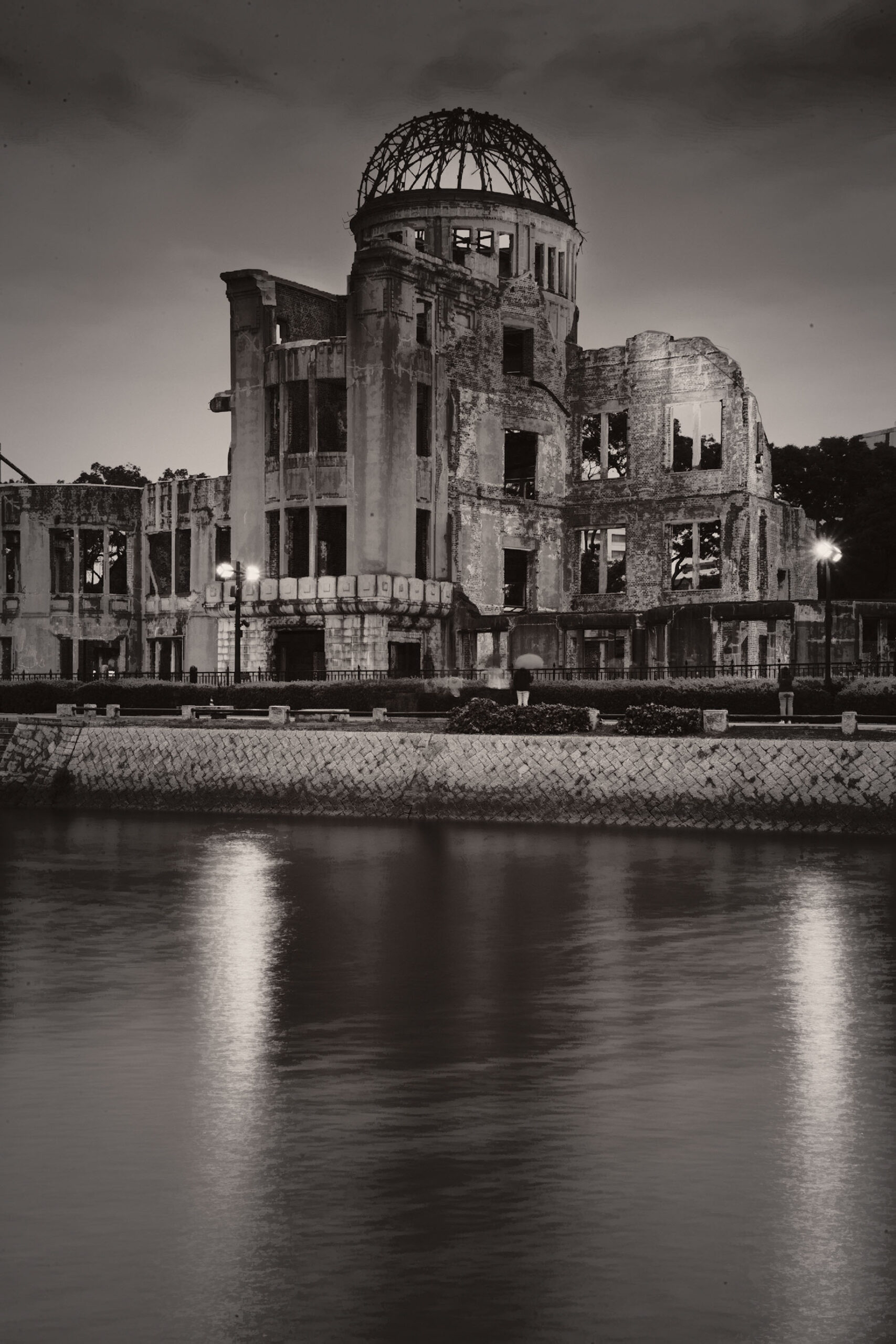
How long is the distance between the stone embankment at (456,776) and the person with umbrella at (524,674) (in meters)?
4.19

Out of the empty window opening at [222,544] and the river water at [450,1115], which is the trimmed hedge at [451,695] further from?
the empty window opening at [222,544]

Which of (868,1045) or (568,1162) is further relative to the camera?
(868,1045)

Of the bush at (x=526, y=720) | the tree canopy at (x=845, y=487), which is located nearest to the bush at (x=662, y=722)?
the bush at (x=526, y=720)

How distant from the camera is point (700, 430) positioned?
195 ft

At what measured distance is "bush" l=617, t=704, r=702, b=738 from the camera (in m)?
32.2

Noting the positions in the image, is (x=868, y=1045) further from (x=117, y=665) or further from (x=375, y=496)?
(x=117, y=665)

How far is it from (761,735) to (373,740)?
27.3 feet

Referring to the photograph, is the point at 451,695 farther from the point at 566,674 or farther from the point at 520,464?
the point at 520,464

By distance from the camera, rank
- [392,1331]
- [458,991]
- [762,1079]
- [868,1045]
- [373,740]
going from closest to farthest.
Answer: [392,1331] → [762,1079] → [868,1045] → [458,991] → [373,740]

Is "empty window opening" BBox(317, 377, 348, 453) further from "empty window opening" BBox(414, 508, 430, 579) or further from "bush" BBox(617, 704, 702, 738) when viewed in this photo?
"bush" BBox(617, 704, 702, 738)

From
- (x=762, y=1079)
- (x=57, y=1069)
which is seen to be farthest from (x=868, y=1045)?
(x=57, y=1069)

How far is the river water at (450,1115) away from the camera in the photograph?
8.21m

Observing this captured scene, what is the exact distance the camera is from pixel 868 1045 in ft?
46.5

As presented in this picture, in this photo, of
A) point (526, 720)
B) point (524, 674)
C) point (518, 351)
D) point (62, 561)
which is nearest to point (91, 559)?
point (62, 561)
